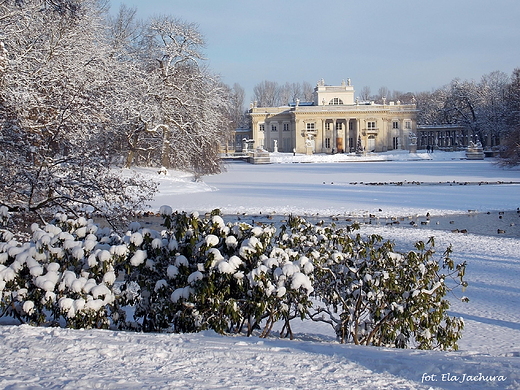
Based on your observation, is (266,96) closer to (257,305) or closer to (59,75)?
(59,75)

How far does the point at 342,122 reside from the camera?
264 feet

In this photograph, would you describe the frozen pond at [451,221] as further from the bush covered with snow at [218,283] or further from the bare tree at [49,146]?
the bush covered with snow at [218,283]

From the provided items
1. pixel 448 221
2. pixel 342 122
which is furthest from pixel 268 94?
pixel 448 221

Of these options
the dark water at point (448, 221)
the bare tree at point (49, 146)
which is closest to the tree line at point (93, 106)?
the bare tree at point (49, 146)

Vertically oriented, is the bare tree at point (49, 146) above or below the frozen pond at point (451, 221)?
above

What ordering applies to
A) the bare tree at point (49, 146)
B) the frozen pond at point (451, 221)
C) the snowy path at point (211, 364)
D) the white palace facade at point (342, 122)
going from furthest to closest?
the white palace facade at point (342, 122) → the frozen pond at point (451, 221) → the bare tree at point (49, 146) → the snowy path at point (211, 364)

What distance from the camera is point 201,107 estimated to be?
3134 centimetres

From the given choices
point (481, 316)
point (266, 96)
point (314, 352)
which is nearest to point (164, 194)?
point (481, 316)

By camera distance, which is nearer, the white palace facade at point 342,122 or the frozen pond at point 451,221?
the frozen pond at point 451,221

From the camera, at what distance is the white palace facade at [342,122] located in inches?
3093

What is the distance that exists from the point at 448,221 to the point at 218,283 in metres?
10.7

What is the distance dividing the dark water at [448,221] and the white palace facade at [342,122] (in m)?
61.0

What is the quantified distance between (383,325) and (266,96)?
3956 inches

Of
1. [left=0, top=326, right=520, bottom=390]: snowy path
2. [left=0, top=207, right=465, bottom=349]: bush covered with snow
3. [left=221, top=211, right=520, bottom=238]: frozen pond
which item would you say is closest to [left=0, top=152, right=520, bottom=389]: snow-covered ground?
[left=0, top=326, right=520, bottom=390]: snowy path
